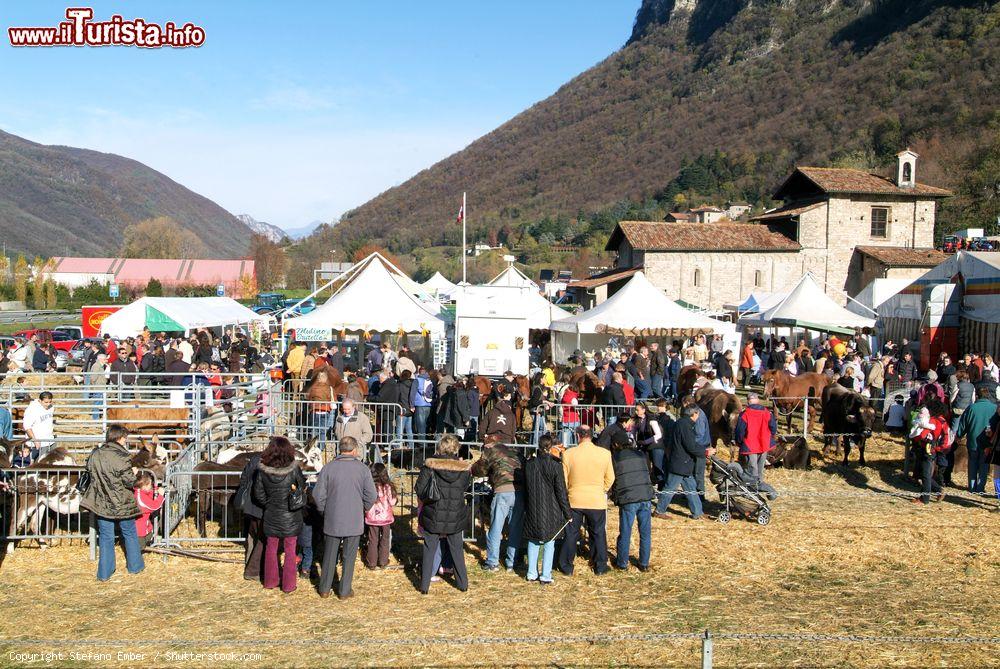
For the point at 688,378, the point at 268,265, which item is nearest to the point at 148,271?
the point at 268,265

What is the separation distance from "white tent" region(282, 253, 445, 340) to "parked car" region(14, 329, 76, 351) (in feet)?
38.2

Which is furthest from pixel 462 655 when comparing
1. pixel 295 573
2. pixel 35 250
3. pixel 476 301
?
pixel 35 250

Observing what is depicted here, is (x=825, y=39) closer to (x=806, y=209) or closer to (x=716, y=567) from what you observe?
(x=806, y=209)

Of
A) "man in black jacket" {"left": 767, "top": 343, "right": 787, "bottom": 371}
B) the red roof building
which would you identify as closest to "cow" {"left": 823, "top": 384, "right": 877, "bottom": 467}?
"man in black jacket" {"left": 767, "top": 343, "right": 787, "bottom": 371}

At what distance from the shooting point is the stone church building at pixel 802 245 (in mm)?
43125

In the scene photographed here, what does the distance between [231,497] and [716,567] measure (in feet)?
18.2

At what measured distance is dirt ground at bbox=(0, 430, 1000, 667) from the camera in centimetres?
640

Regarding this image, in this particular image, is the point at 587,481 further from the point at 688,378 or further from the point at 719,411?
the point at 688,378

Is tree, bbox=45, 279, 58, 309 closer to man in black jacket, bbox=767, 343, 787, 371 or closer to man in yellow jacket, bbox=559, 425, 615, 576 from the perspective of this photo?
man in black jacket, bbox=767, 343, 787, 371

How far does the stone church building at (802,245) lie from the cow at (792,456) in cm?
2925

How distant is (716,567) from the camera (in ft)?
28.5

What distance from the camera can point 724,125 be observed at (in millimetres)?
127812

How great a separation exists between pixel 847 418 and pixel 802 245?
107ft

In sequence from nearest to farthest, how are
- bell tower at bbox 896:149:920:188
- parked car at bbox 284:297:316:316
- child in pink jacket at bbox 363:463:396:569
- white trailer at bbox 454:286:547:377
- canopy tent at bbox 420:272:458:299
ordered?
child in pink jacket at bbox 363:463:396:569, white trailer at bbox 454:286:547:377, parked car at bbox 284:297:316:316, canopy tent at bbox 420:272:458:299, bell tower at bbox 896:149:920:188
